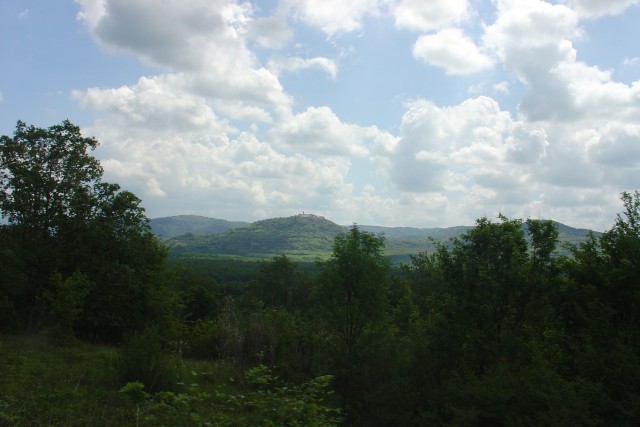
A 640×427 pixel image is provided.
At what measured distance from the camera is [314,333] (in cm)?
2281

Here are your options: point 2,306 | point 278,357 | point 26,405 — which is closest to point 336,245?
point 278,357

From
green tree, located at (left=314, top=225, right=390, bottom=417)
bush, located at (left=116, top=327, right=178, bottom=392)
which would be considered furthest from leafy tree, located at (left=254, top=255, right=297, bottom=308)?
bush, located at (left=116, top=327, right=178, bottom=392)

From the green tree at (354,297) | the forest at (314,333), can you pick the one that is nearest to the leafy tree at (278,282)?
the forest at (314,333)

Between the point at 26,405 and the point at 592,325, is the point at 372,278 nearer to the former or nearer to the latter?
the point at 592,325

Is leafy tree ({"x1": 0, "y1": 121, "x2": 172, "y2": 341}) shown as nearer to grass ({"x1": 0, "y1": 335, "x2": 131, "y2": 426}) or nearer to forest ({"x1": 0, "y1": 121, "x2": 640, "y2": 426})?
forest ({"x1": 0, "y1": 121, "x2": 640, "y2": 426})

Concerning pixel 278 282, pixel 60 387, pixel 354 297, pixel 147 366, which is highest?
pixel 354 297

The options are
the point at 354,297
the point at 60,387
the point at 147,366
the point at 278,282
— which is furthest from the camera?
the point at 278,282

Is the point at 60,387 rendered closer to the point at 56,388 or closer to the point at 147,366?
the point at 56,388

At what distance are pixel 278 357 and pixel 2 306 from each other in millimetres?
13702

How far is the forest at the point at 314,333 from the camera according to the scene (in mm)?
10438

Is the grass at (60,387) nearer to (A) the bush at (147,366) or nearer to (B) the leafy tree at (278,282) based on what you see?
(A) the bush at (147,366)

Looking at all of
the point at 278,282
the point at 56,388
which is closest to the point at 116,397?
the point at 56,388

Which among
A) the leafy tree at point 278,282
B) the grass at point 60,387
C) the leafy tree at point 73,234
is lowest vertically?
the leafy tree at point 278,282

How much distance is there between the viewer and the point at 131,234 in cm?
2522
